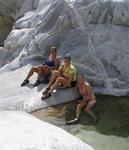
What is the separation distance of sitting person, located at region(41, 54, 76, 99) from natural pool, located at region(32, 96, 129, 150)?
679 mm

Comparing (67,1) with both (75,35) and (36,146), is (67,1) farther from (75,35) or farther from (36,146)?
(36,146)

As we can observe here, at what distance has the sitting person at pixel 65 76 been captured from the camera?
1177cm

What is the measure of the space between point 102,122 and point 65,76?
6.90 ft

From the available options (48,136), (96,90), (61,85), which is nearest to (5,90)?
(61,85)

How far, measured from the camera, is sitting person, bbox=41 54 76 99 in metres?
11.8

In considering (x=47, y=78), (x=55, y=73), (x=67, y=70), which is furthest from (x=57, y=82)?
(x=47, y=78)

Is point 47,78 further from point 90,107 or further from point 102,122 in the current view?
point 102,122

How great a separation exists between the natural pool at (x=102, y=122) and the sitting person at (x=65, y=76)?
2.23ft

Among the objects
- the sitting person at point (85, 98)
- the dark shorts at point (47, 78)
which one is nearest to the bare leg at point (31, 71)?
the dark shorts at point (47, 78)

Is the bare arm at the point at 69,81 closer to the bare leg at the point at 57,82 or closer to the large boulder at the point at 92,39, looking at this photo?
the bare leg at the point at 57,82

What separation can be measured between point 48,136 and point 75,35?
24.9 feet

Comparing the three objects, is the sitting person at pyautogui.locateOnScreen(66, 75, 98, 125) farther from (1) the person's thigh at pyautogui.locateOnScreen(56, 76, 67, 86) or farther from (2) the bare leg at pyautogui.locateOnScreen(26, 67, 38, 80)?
(2) the bare leg at pyautogui.locateOnScreen(26, 67, 38, 80)

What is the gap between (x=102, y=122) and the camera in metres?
10.3

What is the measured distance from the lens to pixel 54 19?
14.7 metres
